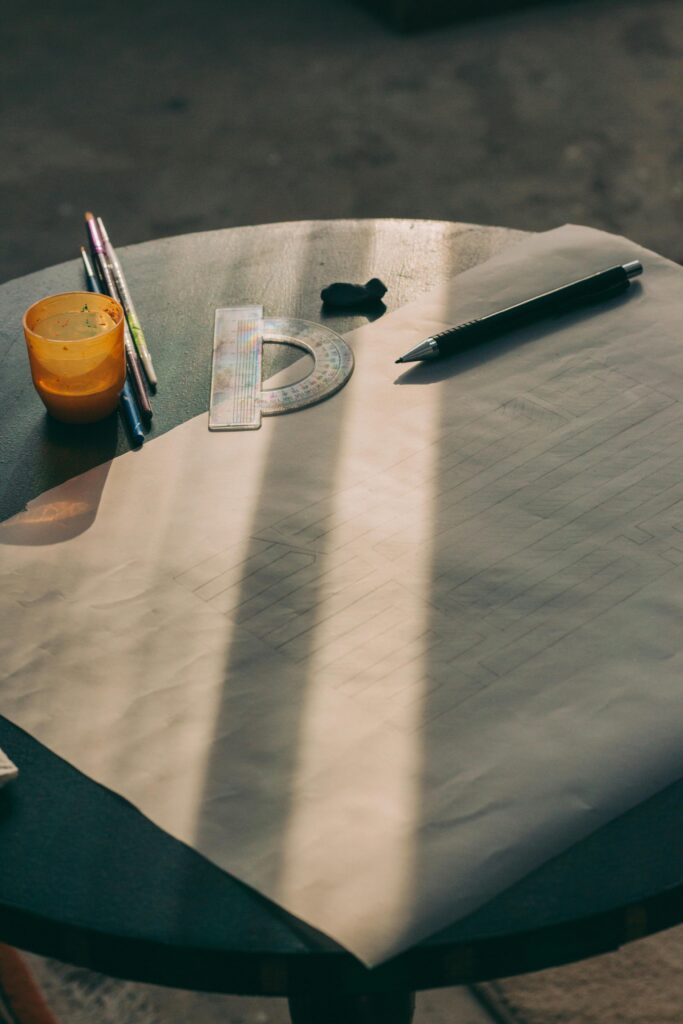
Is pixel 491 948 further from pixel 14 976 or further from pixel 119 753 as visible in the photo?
pixel 14 976

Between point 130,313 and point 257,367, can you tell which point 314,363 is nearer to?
point 257,367

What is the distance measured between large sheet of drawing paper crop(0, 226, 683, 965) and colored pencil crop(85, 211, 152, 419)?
0.14 ft

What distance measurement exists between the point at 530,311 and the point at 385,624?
372 mm

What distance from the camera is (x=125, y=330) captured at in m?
0.90

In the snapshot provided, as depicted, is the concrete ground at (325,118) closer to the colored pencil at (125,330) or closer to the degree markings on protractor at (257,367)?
the colored pencil at (125,330)

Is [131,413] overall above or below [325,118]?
above

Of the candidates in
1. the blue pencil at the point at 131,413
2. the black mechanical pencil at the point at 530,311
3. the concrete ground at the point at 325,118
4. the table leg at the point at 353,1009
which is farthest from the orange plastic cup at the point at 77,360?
the concrete ground at the point at 325,118

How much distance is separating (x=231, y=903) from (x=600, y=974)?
0.87 meters

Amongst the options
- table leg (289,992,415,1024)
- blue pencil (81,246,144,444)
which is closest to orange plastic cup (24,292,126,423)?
blue pencil (81,246,144,444)

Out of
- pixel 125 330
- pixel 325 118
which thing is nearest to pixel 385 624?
pixel 125 330

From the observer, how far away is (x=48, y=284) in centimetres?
101

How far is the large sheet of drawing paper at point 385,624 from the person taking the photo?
541mm

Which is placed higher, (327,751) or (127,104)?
(327,751)

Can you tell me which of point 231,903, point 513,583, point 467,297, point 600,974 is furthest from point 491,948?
point 600,974
